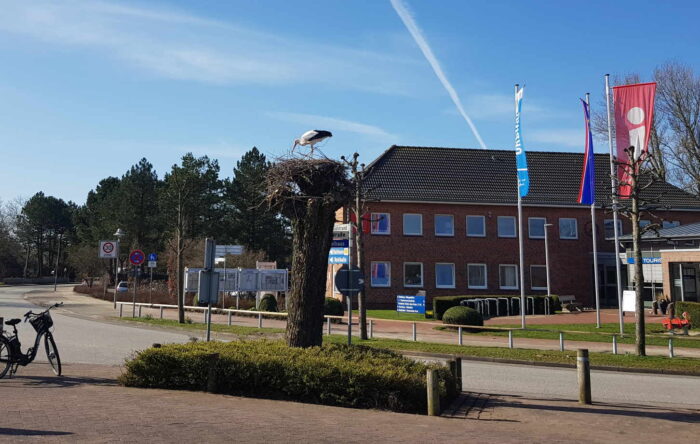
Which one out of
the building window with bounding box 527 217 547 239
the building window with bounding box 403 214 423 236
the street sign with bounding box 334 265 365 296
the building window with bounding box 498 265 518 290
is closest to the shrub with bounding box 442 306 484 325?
the street sign with bounding box 334 265 365 296

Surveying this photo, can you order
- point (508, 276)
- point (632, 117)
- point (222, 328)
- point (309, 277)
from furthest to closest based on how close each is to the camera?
point (508, 276) → point (222, 328) → point (632, 117) → point (309, 277)

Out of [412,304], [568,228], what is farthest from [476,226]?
[412,304]

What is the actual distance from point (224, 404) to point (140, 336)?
497 inches

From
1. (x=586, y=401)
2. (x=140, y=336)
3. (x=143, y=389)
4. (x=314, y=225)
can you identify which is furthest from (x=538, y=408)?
(x=140, y=336)

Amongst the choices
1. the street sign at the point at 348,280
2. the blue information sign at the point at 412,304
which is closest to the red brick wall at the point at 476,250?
the blue information sign at the point at 412,304

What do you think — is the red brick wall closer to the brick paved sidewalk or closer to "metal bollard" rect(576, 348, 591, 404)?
"metal bollard" rect(576, 348, 591, 404)

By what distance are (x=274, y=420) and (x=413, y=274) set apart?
32.6 metres

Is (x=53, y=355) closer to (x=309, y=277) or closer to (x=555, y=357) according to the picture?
(x=309, y=277)

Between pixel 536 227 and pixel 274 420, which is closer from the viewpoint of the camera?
pixel 274 420

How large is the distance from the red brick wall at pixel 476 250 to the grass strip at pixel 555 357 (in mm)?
20208

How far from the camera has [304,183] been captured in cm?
1047

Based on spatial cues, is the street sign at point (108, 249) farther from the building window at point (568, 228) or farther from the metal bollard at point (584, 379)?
the building window at point (568, 228)

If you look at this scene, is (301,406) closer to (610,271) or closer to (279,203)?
(279,203)

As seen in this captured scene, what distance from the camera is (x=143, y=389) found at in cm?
949
